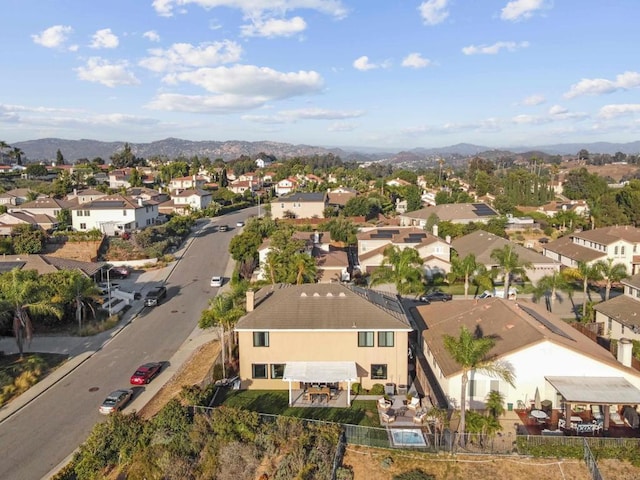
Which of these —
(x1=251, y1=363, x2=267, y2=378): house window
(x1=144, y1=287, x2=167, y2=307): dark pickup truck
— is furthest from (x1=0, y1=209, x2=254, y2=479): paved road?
(x1=251, y1=363, x2=267, y2=378): house window

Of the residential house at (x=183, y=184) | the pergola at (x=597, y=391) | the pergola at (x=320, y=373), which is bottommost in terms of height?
the pergola at (x=320, y=373)

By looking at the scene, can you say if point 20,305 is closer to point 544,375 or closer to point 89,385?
point 89,385

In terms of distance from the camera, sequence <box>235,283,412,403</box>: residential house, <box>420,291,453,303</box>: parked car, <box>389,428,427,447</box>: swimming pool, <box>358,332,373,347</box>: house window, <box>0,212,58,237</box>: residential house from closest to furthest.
Result: 1. <box>389,428,427,447</box>: swimming pool
2. <box>235,283,412,403</box>: residential house
3. <box>358,332,373,347</box>: house window
4. <box>420,291,453,303</box>: parked car
5. <box>0,212,58,237</box>: residential house

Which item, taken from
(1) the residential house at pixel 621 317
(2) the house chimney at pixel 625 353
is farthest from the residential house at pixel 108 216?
(2) the house chimney at pixel 625 353

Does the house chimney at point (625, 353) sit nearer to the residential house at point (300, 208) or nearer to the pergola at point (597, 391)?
the pergola at point (597, 391)

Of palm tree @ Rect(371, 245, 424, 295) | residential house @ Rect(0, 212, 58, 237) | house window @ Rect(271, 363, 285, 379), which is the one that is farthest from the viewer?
residential house @ Rect(0, 212, 58, 237)

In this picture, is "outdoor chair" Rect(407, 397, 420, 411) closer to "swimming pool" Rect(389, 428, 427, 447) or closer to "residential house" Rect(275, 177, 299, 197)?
"swimming pool" Rect(389, 428, 427, 447)

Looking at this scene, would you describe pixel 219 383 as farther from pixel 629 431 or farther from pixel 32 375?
pixel 629 431

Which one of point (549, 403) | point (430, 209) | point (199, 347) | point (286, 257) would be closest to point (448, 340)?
point (549, 403)
